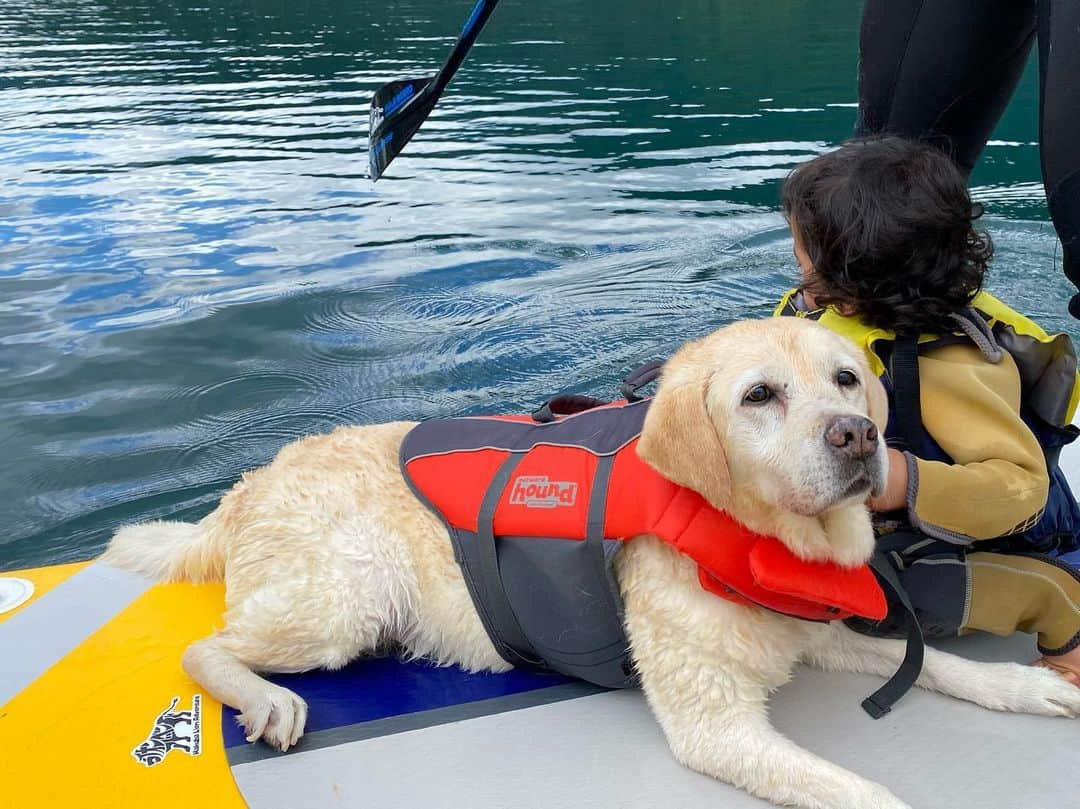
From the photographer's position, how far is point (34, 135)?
43.5ft

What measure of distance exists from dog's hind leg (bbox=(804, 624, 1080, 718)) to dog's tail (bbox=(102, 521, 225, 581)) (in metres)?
1.92

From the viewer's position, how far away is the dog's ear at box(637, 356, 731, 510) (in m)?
2.33

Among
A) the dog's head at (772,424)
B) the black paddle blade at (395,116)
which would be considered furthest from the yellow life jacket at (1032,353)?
the black paddle blade at (395,116)

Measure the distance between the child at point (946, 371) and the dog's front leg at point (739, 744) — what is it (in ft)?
2.14

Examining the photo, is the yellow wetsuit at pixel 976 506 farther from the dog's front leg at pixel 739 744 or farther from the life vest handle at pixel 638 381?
the dog's front leg at pixel 739 744

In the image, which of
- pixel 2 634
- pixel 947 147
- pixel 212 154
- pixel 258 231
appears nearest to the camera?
pixel 2 634

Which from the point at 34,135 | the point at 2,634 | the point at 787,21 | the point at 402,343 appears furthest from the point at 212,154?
the point at 787,21

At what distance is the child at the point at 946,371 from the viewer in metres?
2.73

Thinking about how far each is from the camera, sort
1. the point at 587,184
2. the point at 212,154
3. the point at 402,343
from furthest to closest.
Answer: the point at 212,154
the point at 587,184
the point at 402,343

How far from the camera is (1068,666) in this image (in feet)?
9.20

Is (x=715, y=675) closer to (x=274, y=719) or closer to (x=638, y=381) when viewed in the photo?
(x=638, y=381)

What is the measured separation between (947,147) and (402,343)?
3872mm

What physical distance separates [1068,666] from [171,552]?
2811 mm

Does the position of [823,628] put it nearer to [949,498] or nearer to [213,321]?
[949,498]
